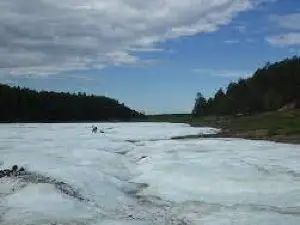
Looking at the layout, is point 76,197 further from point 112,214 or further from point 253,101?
point 253,101

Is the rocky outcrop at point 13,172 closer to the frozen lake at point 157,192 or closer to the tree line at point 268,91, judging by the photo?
the frozen lake at point 157,192

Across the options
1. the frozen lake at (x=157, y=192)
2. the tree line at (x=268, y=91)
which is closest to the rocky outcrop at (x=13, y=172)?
the frozen lake at (x=157, y=192)

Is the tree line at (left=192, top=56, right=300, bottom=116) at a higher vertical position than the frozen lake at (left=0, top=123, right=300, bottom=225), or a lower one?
higher

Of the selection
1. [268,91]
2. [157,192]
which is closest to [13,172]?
[157,192]

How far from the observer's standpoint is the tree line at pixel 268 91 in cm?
15488

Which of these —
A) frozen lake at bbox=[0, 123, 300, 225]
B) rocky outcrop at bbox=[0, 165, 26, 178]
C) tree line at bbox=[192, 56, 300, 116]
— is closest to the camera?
frozen lake at bbox=[0, 123, 300, 225]

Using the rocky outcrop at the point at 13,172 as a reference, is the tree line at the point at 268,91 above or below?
Result: above

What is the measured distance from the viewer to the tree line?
508ft

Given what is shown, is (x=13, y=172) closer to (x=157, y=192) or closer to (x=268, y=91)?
(x=157, y=192)

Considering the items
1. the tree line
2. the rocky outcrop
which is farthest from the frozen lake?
the tree line

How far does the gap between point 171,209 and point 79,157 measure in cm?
2222

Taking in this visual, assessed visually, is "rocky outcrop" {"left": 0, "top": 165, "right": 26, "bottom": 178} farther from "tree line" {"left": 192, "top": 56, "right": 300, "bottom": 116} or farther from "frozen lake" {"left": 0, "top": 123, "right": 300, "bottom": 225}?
"tree line" {"left": 192, "top": 56, "right": 300, "bottom": 116}

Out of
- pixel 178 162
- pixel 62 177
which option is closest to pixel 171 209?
pixel 62 177

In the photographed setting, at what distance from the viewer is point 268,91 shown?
529ft
